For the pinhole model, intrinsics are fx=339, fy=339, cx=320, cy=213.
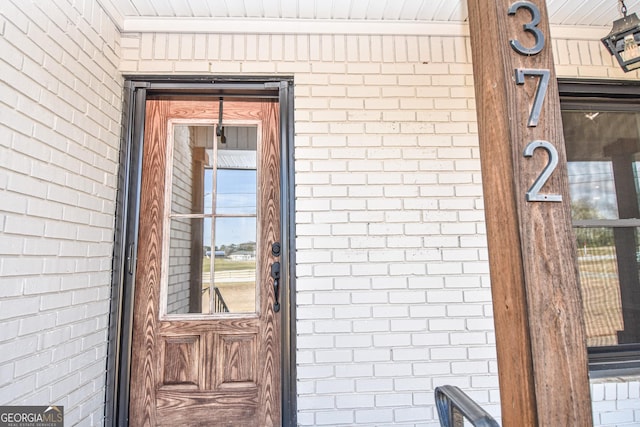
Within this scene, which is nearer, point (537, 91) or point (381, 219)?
point (537, 91)

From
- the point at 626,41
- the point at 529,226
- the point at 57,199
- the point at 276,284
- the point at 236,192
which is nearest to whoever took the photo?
the point at 529,226

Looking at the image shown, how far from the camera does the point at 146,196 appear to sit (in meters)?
1.98

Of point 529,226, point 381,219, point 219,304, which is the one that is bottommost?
point 219,304

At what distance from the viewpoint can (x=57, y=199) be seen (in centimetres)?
149

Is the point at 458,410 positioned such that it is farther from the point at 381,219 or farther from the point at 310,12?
the point at 310,12

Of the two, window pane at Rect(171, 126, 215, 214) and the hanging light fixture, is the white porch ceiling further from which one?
window pane at Rect(171, 126, 215, 214)

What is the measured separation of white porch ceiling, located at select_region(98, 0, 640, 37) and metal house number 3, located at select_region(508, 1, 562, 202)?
48.3 inches

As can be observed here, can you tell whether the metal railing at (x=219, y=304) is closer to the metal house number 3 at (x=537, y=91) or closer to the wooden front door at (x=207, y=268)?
the wooden front door at (x=207, y=268)

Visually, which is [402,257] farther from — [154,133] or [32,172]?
[32,172]

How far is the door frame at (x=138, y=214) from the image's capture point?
1.82m

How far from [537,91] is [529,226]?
1.12 feet

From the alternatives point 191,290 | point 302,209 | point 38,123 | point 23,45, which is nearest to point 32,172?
point 38,123

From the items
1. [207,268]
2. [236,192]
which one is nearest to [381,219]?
[236,192]

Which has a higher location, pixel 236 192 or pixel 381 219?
pixel 236 192
